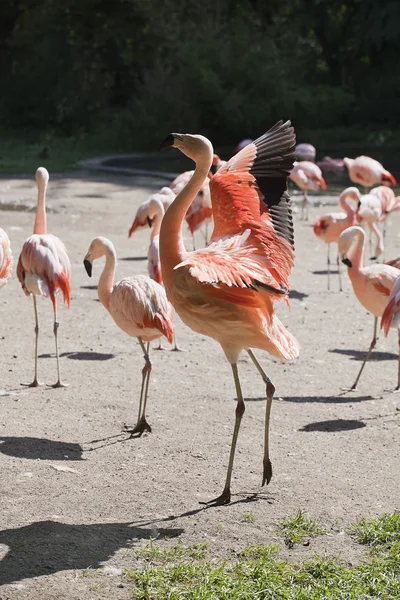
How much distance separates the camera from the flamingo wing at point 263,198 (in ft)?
14.1

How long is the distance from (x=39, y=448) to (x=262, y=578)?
1772 millimetres

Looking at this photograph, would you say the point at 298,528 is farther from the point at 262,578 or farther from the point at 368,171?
the point at 368,171

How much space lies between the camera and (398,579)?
10.9 ft

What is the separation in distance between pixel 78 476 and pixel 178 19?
2388cm

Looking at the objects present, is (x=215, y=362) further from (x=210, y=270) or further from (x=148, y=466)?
(x=210, y=270)

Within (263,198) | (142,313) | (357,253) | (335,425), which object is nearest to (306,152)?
(357,253)

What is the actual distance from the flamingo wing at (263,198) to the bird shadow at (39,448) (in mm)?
1339

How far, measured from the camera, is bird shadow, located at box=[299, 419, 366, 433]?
17.0 ft

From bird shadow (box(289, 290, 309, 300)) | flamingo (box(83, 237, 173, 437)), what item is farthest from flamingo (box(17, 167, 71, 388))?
bird shadow (box(289, 290, 309, 300))

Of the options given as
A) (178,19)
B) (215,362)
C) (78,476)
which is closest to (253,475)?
(78,476)

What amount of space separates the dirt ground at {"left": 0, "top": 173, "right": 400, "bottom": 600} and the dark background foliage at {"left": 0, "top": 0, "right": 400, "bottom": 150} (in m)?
15.4

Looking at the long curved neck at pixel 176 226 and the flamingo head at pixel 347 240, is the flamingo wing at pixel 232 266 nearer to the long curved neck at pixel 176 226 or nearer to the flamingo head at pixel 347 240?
the long curved neck at pixel 176 226

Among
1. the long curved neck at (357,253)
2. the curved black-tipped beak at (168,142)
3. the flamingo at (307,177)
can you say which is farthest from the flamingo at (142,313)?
the flamingo at (307,177)

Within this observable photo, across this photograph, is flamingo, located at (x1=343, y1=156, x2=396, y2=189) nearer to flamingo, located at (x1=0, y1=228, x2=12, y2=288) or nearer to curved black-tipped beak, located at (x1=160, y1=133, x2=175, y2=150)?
flamingo, located at (x1=0, y1=228, x2=12, y2=288)
